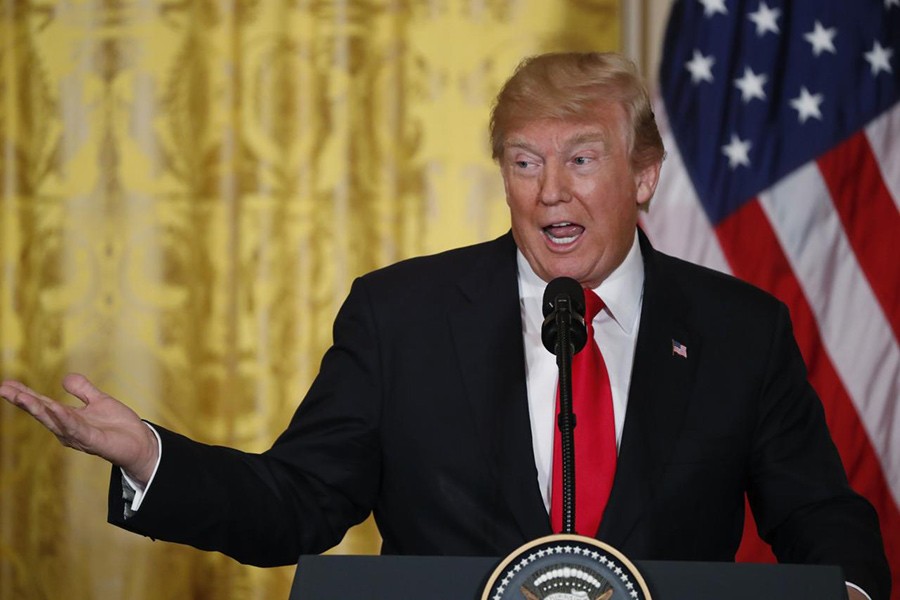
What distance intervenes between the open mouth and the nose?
2.1 inches

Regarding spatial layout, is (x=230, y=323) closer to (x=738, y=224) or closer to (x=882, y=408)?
(x=738, y=224)

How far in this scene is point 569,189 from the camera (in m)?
2.07

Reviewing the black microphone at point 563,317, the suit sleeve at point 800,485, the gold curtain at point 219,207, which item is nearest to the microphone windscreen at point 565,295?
the black microphone at point 563,317

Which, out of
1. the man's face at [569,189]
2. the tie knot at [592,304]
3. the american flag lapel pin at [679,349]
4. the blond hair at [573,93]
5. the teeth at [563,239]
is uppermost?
the blond hair at [573,93]

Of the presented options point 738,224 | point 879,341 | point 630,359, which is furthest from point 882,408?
point 630,359

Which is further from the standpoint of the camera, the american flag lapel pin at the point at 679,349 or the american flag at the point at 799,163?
Answer: the american flag at the point at 799,163

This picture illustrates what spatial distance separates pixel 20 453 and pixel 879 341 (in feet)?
8.35

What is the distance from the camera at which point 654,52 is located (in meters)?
3.52

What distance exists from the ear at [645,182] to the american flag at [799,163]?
1230mm

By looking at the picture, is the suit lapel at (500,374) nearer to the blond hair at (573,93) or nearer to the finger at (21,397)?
the blond hair at (573,93)

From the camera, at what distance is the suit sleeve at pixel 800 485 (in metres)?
1.86

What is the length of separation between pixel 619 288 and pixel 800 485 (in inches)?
18.2

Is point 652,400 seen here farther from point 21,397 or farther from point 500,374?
point 21,397

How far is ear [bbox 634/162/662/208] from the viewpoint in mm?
2215
